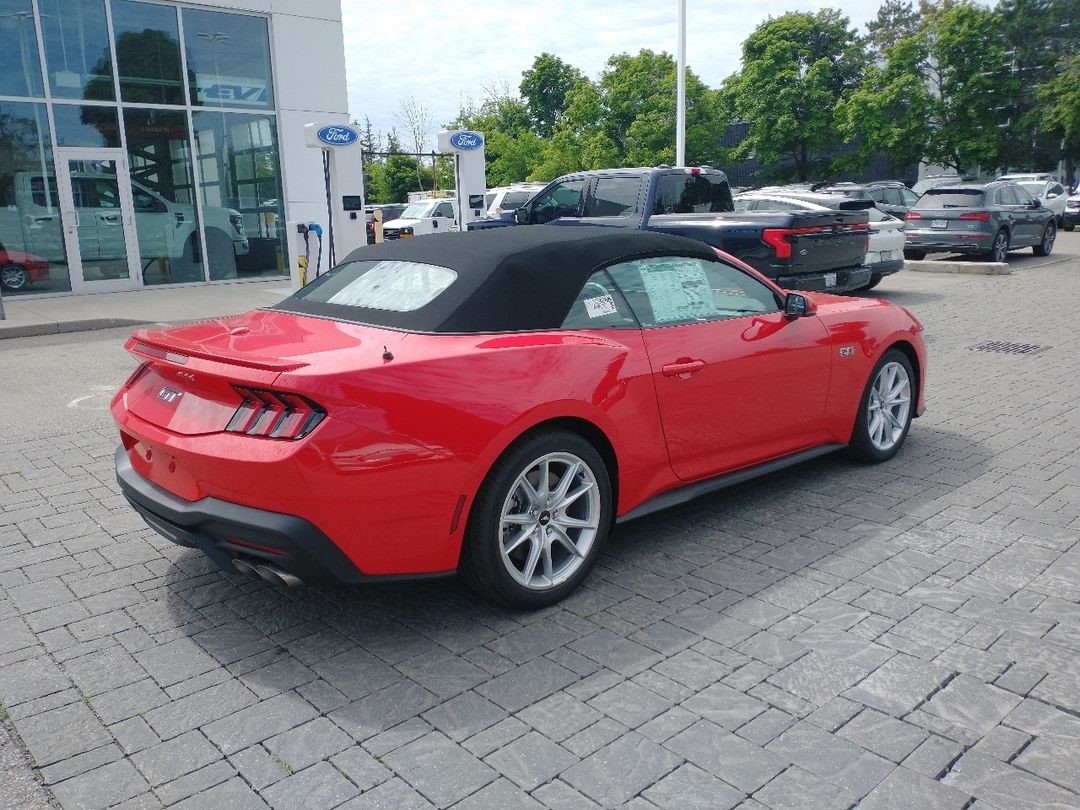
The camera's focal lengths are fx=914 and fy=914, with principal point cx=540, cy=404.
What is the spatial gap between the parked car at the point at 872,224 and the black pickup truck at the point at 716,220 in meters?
2.33

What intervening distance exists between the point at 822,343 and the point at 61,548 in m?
4.10

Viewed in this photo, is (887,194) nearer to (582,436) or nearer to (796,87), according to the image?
(582,436)

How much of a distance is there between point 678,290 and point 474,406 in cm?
157

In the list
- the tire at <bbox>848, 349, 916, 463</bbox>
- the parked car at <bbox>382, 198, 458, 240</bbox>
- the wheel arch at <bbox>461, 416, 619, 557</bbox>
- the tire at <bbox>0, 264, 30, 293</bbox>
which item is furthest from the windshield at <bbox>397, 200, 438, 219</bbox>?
the wheel arch at <bbox>461, 416, 619, 557</bbox>

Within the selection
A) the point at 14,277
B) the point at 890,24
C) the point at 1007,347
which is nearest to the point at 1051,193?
the point at 1007,347

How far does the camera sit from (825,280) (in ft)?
35.0

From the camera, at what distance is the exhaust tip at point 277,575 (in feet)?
10.7

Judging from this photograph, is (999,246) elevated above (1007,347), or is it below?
above

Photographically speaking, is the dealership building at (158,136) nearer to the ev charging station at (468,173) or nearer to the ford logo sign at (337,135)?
the ev charging station at (468,173)

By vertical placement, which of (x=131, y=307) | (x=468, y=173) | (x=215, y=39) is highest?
(x=215, y=39)

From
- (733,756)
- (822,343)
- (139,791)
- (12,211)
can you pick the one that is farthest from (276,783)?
(12,211)

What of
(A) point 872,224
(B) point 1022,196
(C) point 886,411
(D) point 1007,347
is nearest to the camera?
(C) point 886,411

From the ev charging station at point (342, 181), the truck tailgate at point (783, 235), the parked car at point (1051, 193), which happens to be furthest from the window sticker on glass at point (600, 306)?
the parked car at point (1051, 193)

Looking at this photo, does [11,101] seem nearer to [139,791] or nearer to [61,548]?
[61,548]
